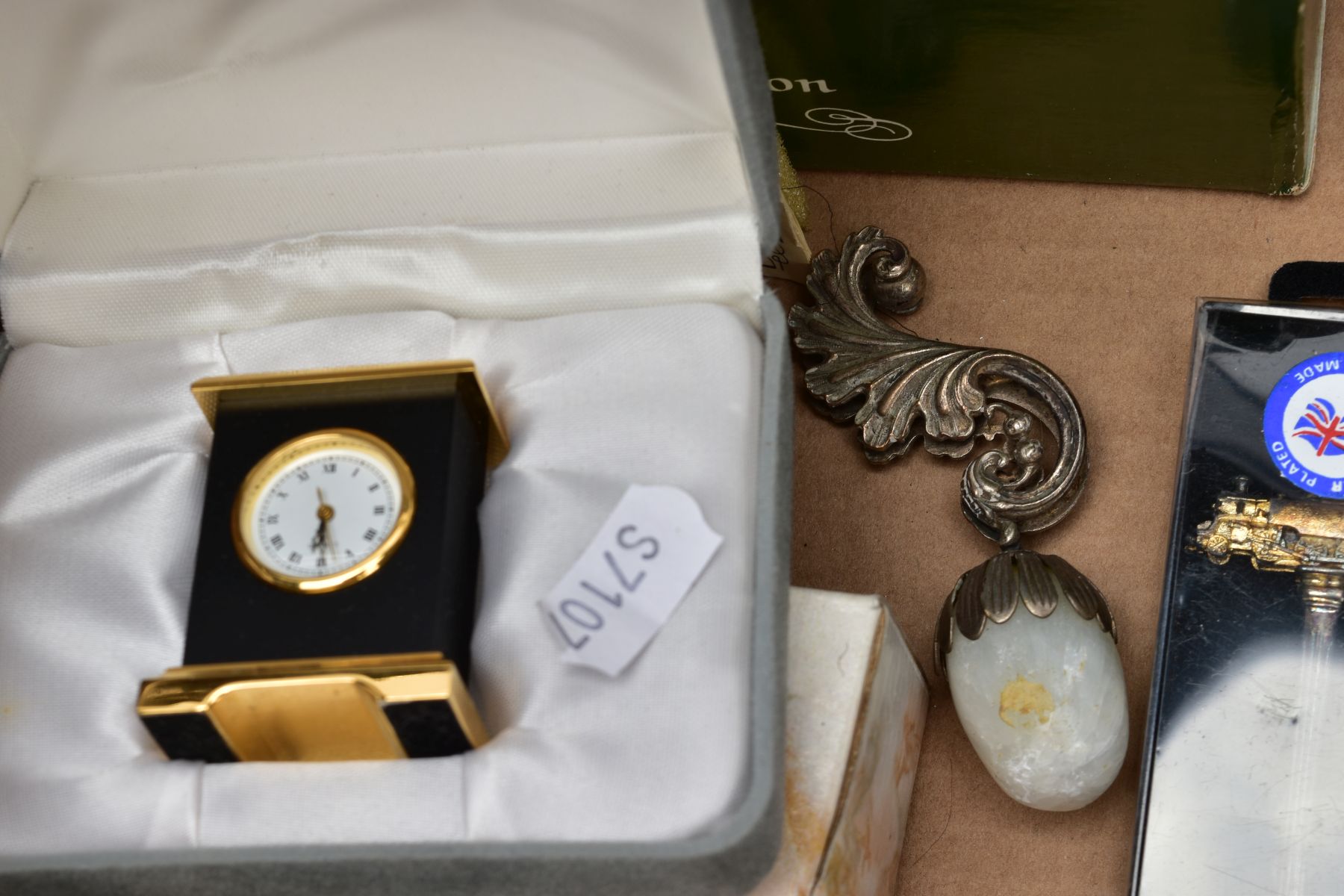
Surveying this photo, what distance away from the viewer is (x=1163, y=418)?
1221 mm

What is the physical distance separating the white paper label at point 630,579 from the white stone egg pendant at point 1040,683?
0.25 m

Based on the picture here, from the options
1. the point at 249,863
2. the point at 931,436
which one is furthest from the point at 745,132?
the point at 249,863

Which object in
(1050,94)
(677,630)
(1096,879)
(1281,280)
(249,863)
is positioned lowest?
(1096,879)

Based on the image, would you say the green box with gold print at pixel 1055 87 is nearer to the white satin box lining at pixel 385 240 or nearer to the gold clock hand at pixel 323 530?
the white satin box lining at pixel 385 240

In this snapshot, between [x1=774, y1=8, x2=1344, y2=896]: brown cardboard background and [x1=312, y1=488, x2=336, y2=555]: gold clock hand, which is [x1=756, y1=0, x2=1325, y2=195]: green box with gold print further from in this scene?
[x1=312, y1=488, x2=336, y2=555]: gold clock hand

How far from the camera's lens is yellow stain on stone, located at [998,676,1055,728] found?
1.02 m

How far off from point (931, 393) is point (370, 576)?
54cm

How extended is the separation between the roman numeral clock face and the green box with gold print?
1.76ft

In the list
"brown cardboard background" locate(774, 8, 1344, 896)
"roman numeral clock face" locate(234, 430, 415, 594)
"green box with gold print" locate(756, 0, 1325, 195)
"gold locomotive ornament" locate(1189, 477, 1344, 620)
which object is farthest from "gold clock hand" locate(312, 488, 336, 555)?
"gold locomotive ornament" locate(1189, 477, 1344, 620)

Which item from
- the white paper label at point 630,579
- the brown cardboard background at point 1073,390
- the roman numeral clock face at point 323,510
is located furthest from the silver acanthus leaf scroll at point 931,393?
the roman numeral clock face at point 323,510

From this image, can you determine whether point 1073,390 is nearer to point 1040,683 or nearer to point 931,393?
point 931,393

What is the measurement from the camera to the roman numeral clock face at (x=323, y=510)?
3.20 ft

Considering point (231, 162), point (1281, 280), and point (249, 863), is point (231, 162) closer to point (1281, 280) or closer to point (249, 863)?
point (249, 863)

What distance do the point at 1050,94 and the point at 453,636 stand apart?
2.41 feet
